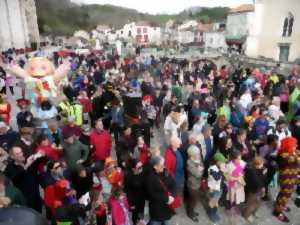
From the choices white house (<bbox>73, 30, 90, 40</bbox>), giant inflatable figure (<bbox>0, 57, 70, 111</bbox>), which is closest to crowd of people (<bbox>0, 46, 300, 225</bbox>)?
giant inflatable figure (<bbox>0, 57, 70, 111</bbox>)

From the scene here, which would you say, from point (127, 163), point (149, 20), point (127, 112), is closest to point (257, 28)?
point (127, 112)

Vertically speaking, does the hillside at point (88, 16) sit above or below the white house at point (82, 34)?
above

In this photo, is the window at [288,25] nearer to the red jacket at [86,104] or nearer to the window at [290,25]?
the window at [290,25]

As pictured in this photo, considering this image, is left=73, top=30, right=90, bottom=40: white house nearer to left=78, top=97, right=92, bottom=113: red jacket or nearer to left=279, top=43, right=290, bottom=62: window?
left=279, top=43, right=290, bottom=62: window

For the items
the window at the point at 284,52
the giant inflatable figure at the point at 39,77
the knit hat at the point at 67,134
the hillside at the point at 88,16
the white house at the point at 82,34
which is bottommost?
the window at the point at 284,52

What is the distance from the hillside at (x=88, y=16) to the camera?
67.4 metres

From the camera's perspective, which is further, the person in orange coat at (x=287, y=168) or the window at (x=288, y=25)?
the window at (x=288, y=25)

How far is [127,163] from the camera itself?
5004mm

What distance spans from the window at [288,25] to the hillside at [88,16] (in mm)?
48860

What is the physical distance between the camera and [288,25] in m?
35.9

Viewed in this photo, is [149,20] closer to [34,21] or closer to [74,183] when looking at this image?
[34,21]

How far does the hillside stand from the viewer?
67.4m

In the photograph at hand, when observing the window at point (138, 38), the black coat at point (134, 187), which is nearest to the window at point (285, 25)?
the black coat at point (134, 187)

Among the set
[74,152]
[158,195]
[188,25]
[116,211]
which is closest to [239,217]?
[158,195]
